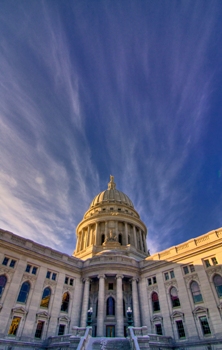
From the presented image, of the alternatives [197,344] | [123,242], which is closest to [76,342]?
[197,344]

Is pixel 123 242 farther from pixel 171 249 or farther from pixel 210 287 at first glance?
pixel 210 287

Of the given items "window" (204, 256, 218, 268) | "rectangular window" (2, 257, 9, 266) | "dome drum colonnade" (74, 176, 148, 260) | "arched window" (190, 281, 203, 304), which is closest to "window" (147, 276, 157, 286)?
"arched window" (190, 281, 203, 304)

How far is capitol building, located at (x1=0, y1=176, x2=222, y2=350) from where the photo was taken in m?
27.9

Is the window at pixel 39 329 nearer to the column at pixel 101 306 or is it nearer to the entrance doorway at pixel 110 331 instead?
the column at pixel 101 306

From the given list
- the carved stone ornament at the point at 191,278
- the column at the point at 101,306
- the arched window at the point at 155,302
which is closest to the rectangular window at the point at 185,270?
the carved stone ornament at the point at 191,278

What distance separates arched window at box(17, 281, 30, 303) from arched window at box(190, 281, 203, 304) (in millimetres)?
23637

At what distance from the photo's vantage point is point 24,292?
32.0 meters

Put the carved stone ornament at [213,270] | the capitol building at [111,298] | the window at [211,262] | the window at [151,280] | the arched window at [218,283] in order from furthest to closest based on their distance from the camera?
the window at [151,280] → the window at [211,262] → the carved stone ornament at [213,270] → the arched window at [218,283] → the capitol building at [111,298]

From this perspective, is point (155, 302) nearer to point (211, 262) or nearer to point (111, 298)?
point (111, 298)

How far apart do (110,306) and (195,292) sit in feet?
46.5

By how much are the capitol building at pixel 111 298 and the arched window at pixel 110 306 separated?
5.6 inches

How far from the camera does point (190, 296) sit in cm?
3173

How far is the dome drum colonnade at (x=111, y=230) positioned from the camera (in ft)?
169

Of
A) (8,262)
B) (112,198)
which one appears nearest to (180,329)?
(8,262)
